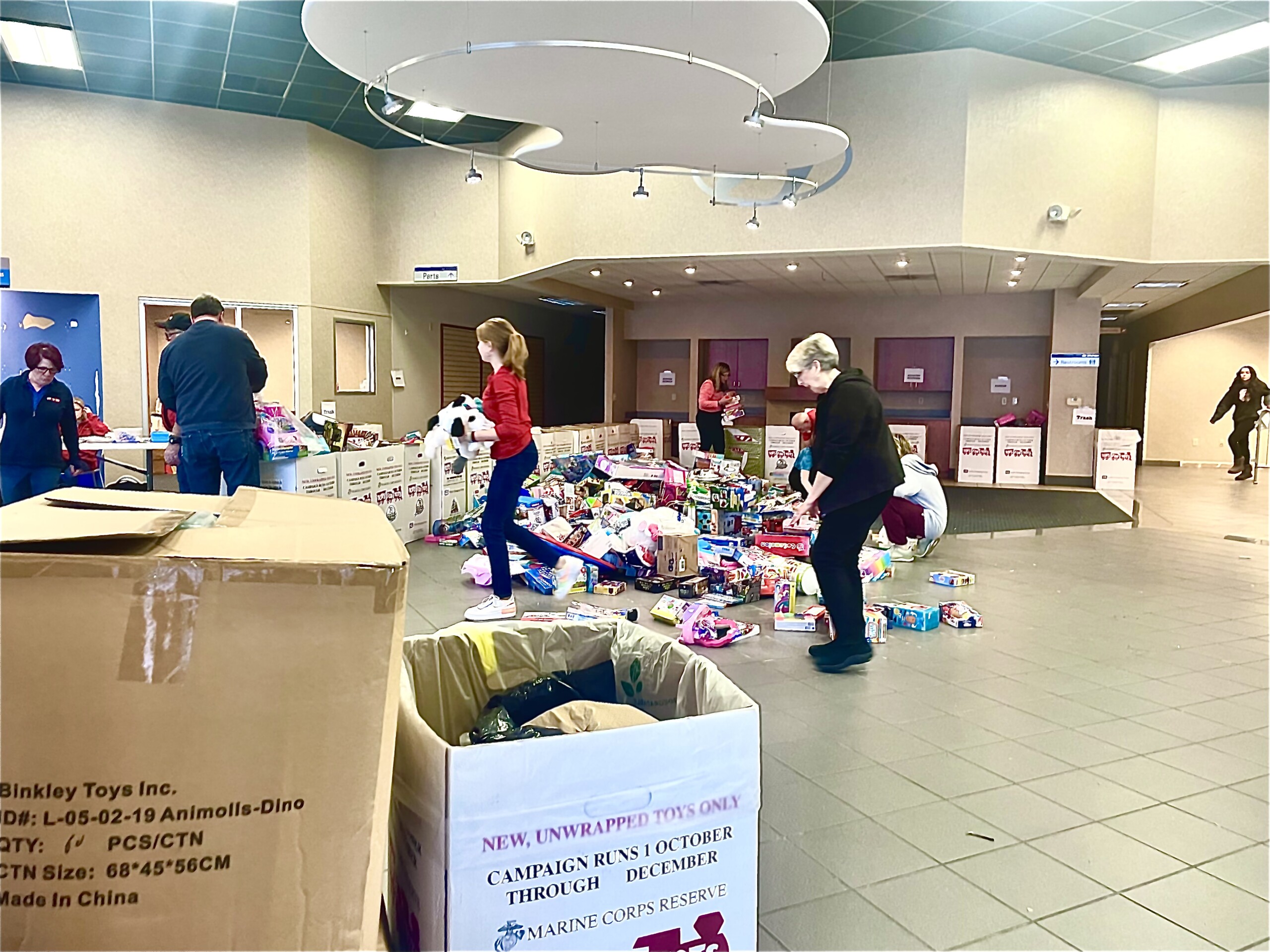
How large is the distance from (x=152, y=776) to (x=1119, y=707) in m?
3.64

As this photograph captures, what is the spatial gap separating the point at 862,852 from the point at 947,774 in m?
0.66

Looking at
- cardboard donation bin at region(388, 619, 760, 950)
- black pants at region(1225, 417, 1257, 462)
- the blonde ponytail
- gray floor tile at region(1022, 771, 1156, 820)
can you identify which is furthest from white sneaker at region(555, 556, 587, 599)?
black pants at region(1225, 417, 1257, 462)

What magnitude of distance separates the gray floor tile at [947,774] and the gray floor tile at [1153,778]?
39 cm

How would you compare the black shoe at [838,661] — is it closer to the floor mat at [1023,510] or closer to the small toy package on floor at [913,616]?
the small toy package on floor at [913,616]

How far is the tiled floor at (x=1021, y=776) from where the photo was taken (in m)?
2.08

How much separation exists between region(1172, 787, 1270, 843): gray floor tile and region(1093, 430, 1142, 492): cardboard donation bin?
34.4ft

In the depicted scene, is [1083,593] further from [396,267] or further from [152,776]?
[396,267]

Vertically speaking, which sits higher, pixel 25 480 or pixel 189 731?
pixel 189 731

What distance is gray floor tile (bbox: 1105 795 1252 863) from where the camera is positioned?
239 cm

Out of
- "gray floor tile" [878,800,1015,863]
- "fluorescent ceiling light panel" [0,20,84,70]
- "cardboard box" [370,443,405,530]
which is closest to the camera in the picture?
"gray floor tile" [878,800,1015,863]

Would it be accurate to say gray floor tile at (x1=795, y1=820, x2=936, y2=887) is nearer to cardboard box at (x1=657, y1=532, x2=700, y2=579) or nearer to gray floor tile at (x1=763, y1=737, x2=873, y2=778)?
gray floor tile at (x1=763, y1=737, x2=873, y2=778)

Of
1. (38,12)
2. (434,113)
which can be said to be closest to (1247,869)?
(434,113)

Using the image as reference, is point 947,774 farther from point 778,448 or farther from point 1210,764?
point 778,448

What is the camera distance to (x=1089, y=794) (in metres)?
2.73
